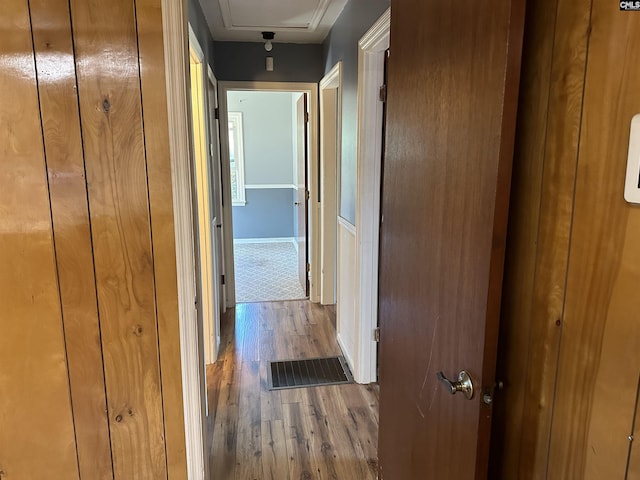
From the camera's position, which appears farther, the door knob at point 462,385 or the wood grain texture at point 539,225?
the door knob at point 462,385

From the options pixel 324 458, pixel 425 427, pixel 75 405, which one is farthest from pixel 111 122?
pixel 324 458

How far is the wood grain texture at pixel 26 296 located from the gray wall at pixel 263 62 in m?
2.68

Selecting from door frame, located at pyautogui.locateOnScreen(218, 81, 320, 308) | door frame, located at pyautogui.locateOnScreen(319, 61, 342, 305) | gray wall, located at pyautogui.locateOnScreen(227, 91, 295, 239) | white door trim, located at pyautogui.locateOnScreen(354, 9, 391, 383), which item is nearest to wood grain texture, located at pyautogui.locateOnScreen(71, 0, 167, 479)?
white door trim, located at pyautogui.locateOnScreen(354, 9, 391, 383)

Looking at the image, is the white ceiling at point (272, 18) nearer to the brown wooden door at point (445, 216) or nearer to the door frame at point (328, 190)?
the door frame at point (328, 190)

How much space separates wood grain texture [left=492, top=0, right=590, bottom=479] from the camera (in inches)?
33.1

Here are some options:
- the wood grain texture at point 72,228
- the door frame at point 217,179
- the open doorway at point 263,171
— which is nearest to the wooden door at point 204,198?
the door frame at point 217,179

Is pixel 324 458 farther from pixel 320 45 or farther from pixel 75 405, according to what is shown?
pixel 320 45

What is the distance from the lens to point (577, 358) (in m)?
0.83

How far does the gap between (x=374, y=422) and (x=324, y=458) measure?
41cm

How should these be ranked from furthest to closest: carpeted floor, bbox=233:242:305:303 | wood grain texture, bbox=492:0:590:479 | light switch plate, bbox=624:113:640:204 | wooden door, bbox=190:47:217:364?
carpeted floor, bbox=233:242:305:303, wooden door, bbox=190:47:217:364, wood grain texture, bbox=492:0:590:479, light switch plate, bbox=624:113:640:204

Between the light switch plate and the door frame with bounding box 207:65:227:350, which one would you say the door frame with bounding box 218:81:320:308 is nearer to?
the door frame with bounding box 207:65:227:350

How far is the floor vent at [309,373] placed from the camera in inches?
112

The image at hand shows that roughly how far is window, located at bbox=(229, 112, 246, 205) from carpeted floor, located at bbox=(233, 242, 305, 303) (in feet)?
2.75

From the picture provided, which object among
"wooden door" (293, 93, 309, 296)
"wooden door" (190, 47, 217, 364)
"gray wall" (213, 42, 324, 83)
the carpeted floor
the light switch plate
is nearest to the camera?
the light switch plate
